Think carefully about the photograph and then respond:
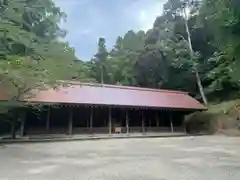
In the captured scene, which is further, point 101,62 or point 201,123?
point 101,62

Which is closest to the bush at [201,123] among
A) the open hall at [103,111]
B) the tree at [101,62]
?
the open hall at [103,111]

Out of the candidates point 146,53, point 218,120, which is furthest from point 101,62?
point 218,120

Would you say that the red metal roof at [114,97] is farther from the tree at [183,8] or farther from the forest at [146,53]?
the tree at [183,8]

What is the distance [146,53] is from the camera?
106ft

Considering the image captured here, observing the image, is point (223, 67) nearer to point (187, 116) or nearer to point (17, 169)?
point (187, 116)

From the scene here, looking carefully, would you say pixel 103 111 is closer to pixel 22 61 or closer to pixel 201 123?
pixel 201 123

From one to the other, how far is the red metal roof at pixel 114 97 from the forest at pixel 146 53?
4.57ft

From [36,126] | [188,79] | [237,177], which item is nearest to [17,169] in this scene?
[237,177]

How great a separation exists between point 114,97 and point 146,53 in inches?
501

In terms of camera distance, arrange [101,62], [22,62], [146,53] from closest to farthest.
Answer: [22,62] → [146,53] → [101,62]

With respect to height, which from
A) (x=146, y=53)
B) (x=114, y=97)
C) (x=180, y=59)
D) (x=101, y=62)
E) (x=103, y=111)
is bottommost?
(x=103, y=111)

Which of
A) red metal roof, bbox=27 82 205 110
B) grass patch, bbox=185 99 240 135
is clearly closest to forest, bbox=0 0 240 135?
red metal roof, bbox=27 82 205 110

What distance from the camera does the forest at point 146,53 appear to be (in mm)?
8133

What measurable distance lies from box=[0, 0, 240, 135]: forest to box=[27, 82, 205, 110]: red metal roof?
1393 millimetres
